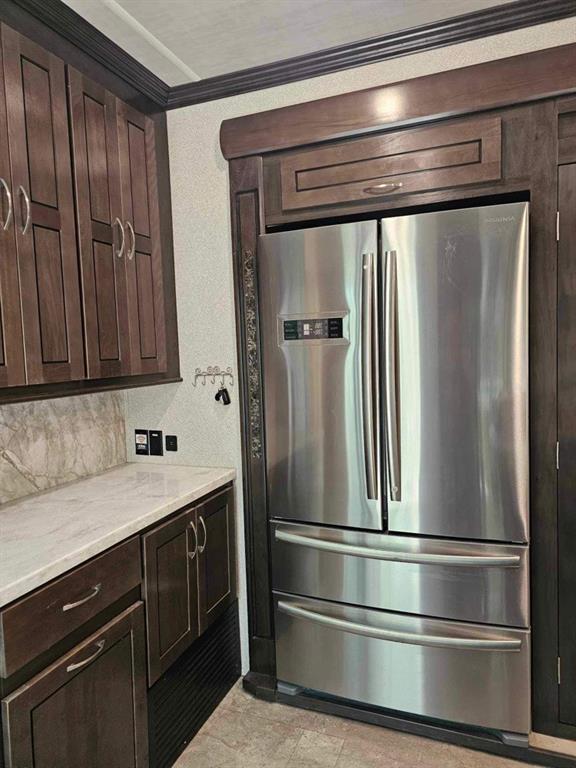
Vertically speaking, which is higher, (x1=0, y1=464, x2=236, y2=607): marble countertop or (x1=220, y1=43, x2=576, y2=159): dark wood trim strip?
(x1=220, y1=43, x2=576, y2=159): dark wood trim strip

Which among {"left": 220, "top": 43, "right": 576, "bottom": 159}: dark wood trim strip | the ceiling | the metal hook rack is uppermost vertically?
the ceiling

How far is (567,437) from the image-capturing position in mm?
1817

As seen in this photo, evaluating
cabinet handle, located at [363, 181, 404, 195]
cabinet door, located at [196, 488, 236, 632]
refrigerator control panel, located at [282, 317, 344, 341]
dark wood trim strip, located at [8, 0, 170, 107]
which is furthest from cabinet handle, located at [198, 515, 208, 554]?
dark wood trim strip, located at [8, 0, 170, 107]

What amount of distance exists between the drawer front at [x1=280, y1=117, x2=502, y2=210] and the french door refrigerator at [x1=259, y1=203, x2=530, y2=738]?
0.16 metres

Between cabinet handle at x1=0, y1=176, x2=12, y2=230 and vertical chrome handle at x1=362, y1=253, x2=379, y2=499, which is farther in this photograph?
vertical chrome handle at x1=362, y1=253, x2=379, y2=499

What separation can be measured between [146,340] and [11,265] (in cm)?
73

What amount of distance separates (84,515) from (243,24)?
6.77ft

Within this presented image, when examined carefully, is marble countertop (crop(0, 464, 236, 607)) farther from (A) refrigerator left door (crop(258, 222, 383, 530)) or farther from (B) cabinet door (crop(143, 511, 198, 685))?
(A) refrigerator left door (crop(258, 222, 383, 530))

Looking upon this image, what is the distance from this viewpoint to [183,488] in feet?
6.81

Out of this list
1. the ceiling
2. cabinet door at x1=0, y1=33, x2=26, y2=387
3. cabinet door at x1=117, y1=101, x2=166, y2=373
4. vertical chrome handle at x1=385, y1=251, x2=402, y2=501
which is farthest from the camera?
cabinet door at x1=117, y1=101, x2=166, y2=373

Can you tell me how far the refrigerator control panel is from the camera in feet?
6.54

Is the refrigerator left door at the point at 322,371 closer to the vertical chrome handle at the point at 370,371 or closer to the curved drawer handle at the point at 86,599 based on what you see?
the vertical chrome handle at the point at 370,371

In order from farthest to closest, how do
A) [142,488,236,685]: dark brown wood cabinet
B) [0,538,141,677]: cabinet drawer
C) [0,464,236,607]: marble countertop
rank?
[142,488,236,685]: dark brown wood cabinet → [0,464,236,607]: marble countertop → [0,538,141,677]: cabinet drawer

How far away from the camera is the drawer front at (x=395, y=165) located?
6.01 ft
